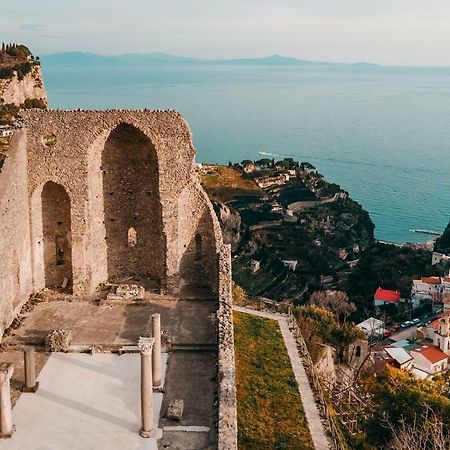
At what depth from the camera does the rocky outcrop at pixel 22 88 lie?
47812 millimetres

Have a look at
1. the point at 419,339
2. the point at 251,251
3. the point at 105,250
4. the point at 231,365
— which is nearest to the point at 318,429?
the point at 231,365

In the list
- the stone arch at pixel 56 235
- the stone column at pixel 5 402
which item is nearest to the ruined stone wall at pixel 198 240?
the stone arch at pixel 56 235

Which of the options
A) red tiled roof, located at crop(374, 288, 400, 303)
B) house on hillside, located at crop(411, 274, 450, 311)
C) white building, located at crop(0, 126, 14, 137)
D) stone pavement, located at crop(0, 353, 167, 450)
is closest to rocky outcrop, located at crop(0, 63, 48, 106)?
white building, located at crop(0, 126, 14, 137)

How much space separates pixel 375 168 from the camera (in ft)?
461

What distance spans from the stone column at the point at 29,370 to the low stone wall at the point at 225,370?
4.54 meters

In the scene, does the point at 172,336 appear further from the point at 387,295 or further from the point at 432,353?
the point at 387,295

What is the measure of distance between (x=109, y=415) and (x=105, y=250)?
888 cm

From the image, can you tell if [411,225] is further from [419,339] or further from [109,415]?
[109,415]

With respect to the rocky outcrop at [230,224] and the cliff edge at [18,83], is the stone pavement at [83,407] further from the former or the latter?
the rocky outcrop at [230,224]

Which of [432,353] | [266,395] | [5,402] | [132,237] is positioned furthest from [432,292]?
[5,402]

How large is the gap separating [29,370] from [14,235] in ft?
17.0

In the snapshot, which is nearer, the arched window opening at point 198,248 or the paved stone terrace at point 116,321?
the paved stone terrace at point 116,321

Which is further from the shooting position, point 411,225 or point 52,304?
point 411,225

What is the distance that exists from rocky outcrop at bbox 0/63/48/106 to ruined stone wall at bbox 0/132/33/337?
94.7ft
